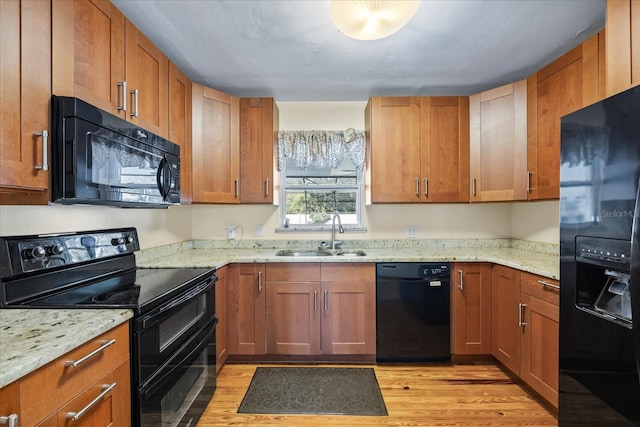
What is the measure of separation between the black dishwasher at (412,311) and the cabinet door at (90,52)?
2040mm

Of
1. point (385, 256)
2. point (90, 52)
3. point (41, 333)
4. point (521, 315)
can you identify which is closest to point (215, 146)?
point (90, 52)

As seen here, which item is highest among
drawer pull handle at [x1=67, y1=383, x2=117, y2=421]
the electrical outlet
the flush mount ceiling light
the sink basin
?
the flush mount ceiling light

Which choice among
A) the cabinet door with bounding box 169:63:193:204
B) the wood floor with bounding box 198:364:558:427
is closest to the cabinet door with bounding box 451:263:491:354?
the wood floor with bounding box 198:364:558:427

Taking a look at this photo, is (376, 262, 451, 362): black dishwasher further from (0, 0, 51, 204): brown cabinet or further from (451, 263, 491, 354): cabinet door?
(0, 0, 51, 204): brown cabinet

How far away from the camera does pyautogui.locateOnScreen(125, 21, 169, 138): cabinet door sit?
158 cm

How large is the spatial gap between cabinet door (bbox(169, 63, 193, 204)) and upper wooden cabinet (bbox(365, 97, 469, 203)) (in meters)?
1.52

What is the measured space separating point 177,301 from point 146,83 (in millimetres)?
1284

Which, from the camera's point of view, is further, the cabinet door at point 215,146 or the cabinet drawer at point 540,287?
the cabinet door at point 215,146

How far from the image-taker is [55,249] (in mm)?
1365

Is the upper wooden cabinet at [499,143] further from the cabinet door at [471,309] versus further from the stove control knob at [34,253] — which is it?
the stove control knob at [34,253]

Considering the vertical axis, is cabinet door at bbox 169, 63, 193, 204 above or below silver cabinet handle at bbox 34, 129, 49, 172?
above

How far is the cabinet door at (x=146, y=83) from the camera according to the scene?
5.20 feet

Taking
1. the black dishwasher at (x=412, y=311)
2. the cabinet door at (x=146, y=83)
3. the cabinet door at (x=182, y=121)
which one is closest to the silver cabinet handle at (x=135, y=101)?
the cabinet door at (x=146, y=83)

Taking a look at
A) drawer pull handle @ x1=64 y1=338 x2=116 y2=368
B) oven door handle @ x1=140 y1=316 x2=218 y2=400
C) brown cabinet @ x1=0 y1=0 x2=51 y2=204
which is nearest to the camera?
drawer pull handle @ x1=64 y1=338 x2=116 y2=368
